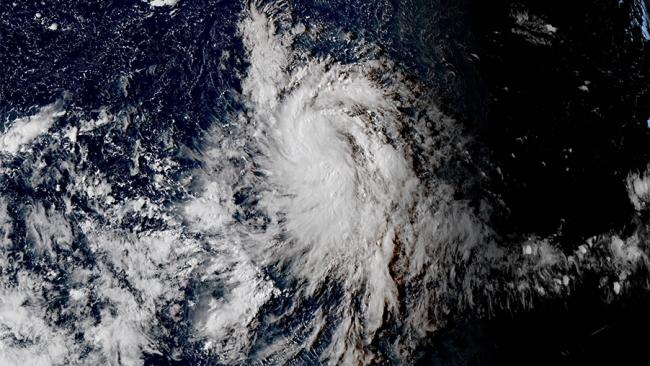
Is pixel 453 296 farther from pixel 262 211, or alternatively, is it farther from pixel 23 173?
pixel 23 173

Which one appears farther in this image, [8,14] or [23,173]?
[8,14]

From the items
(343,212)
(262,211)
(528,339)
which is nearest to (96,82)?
(262,211)

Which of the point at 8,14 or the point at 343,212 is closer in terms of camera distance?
the point at 343,212

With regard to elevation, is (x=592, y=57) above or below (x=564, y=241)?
above

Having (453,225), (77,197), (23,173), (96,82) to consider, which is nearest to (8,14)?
(96,82)

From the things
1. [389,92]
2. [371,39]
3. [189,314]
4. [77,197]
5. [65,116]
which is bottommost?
[189,314]

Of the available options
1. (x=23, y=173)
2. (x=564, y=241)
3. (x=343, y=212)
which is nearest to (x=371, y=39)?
(x=343, y=212)

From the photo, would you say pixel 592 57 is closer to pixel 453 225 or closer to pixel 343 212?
pixel 453 225

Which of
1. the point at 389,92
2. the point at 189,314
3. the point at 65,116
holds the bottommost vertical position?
the point at 189,314

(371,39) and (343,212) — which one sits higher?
(371,39)
